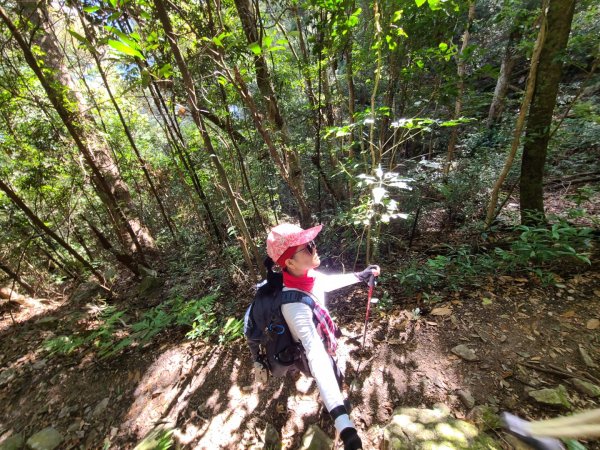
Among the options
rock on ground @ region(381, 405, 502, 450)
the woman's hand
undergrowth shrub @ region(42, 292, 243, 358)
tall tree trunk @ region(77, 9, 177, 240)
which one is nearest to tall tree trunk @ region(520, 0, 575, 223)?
the woman's hand

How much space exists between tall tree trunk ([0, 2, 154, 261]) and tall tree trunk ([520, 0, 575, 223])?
7.32m

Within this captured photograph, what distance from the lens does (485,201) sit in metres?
5.39

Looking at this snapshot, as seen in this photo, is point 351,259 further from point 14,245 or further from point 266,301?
point 14,245

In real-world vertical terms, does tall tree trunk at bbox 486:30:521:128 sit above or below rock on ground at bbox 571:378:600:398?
above

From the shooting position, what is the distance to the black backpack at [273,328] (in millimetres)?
2035

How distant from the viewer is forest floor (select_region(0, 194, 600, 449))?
263 centimetres

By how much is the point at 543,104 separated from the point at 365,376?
444cm

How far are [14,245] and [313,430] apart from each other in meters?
8.00

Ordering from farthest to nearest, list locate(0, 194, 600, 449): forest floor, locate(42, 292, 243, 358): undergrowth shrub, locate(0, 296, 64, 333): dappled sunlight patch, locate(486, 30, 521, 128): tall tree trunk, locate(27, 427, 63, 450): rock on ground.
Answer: locate(486, 30, 521, 128): tall tree trunk
locate(0, 296, 64, 333): dappled sunlight patch
locate(42, 292, 243, 358): undergrowth shrub
locate(27, 427, 63, 450): rock on ground
locate(0, 194, 600, 449): forest floor

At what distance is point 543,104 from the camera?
362 centimetres

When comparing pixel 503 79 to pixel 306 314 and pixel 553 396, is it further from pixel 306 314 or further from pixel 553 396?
pixel 306 314

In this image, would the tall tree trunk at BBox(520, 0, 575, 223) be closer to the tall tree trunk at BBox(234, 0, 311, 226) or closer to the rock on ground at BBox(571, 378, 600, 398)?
the rock on ground at BBox(571, 378, 600, 398)

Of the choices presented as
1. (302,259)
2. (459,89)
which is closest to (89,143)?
(302,259)

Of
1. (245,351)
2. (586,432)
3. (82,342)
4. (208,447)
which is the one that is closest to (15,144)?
(82,342)
